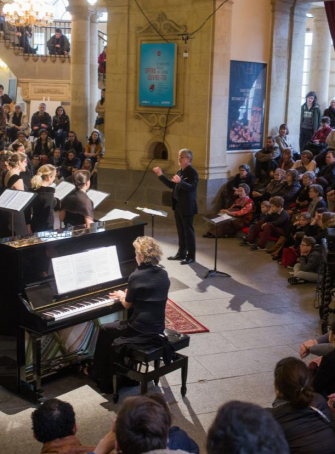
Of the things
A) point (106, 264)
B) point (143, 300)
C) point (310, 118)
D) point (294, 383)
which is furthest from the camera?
point (310, 118)

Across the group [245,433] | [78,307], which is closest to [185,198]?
[78,307]

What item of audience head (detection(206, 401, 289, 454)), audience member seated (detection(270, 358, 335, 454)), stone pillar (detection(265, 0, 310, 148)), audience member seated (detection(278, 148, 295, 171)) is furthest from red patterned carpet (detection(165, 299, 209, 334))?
stone pillar (detection(265, 0, 310, 148))

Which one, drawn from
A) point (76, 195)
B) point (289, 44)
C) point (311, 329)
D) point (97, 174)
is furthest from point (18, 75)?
point (311, 329)

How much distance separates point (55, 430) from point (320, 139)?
1059 centimetres

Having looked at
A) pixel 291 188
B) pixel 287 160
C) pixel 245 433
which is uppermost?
pixel 245 433

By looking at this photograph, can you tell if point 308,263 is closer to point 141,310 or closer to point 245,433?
point 141,310

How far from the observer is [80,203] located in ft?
26.5

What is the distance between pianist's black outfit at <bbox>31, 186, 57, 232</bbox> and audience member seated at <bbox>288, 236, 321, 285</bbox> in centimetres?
328

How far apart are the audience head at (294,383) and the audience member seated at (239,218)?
7.98m

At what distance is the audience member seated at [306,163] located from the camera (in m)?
12.2

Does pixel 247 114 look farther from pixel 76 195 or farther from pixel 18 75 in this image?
pixel 18 75

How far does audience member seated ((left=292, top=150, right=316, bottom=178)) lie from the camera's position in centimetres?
1220

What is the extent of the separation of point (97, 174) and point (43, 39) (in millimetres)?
13675

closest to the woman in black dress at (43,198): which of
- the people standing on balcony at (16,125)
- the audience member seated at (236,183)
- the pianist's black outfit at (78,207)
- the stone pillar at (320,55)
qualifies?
the pianist's black outfit at (78,207)
